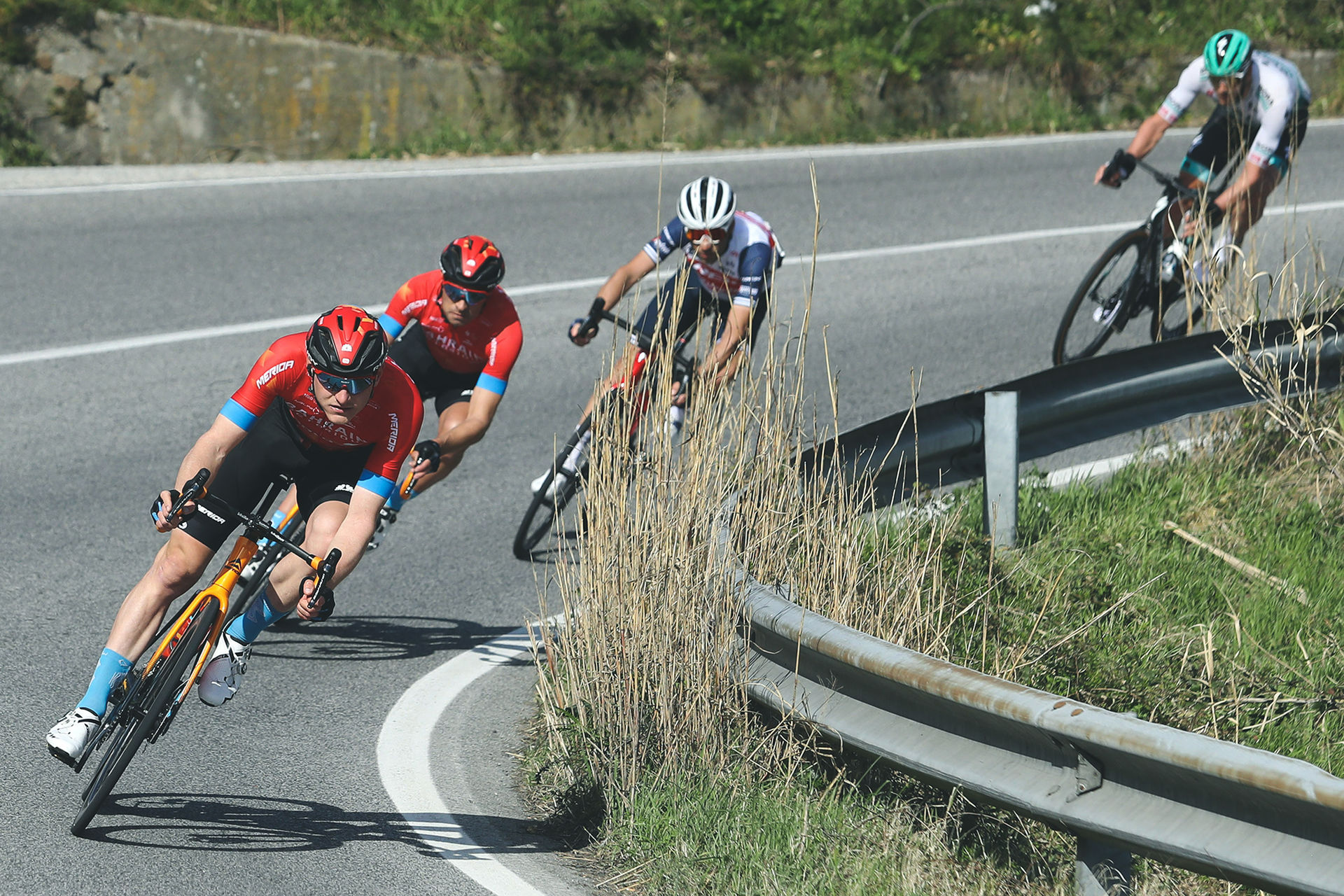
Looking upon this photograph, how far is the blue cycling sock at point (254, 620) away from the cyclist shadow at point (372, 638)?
153 cm

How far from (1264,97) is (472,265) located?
18.4 feet

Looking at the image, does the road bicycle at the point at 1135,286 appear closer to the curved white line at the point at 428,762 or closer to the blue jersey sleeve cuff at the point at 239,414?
the curved white line at the point at 428,762

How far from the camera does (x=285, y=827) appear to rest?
516 centimetres

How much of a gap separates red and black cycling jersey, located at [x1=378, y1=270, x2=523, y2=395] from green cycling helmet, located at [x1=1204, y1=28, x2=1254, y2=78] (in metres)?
4.89

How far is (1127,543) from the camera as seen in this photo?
6.62 m

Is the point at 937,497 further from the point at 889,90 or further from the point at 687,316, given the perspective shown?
the point at 889,90

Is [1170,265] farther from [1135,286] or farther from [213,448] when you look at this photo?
[213,448]

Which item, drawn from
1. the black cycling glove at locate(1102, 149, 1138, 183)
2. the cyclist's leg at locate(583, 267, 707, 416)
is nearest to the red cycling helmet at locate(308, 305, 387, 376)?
the cyclist's leg at locate(583, 267, 707, 416)

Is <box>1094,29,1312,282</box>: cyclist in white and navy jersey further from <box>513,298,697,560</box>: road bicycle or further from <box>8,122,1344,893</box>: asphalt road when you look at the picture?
<box>513,298,697,560</box>: road bicycle

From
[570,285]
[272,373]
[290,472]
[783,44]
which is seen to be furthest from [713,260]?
[783,44]

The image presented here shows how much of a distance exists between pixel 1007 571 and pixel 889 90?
42.3 ft

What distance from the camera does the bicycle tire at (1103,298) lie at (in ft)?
31.3

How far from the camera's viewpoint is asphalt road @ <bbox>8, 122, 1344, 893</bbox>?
526cm

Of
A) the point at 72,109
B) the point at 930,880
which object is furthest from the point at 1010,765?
the point at 72,109
